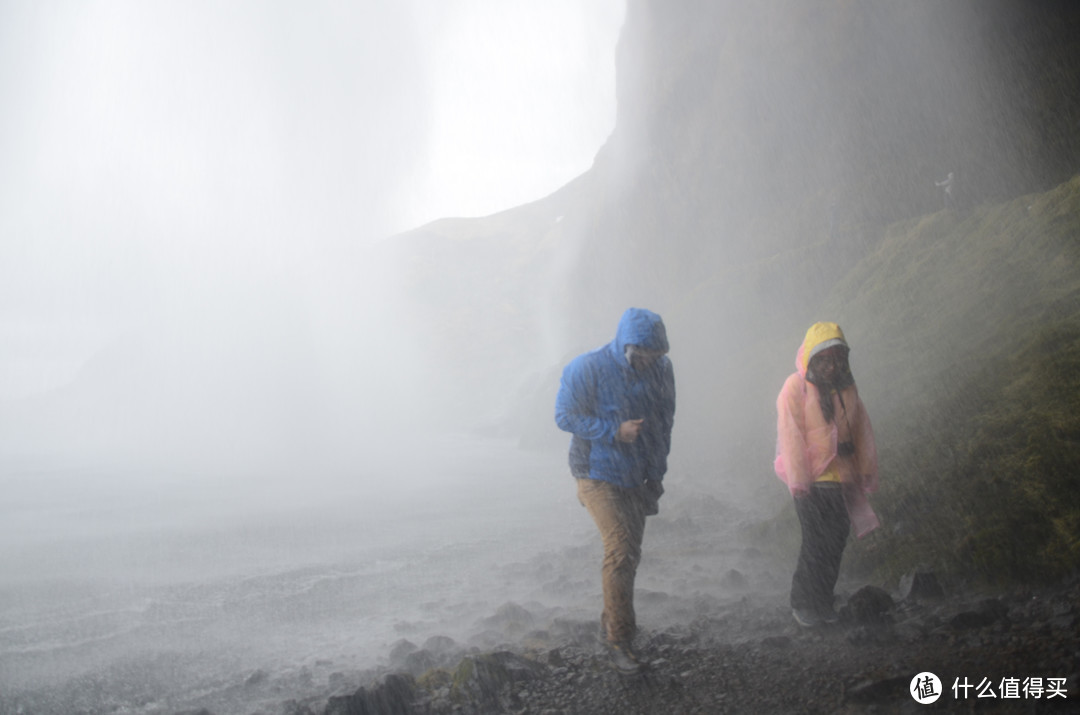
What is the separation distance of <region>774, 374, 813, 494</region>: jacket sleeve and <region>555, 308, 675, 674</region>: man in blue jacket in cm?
79

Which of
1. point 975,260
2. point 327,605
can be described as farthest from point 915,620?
point 975,260

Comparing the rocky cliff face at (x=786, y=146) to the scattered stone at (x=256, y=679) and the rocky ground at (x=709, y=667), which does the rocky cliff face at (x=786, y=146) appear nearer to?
the rocky ground at (x=709, y=667)

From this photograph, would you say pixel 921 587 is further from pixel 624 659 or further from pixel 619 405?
pixel 619 405

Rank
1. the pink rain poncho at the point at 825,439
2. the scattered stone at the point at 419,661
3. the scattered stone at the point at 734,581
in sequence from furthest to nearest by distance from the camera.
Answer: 1. the scattered stone at the point at 734,581
2. the scattered stone at the point at 419,661
3. the pink rain poncho at the point at 825,439

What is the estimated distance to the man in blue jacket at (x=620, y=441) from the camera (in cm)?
422

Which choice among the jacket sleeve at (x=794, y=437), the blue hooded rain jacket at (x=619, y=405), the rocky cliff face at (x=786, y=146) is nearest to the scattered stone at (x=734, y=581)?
the jacket sleeve at (x=794, y=437)

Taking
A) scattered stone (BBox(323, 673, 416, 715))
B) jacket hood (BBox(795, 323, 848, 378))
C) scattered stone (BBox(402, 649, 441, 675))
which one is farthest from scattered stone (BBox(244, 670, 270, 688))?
jacket hood (BBox(795, 323, 848, 378))

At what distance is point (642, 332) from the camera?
4168mm

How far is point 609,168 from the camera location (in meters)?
46.2

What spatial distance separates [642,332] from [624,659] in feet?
6.90

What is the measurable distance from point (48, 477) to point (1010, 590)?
35.0 m

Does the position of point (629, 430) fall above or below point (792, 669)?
above

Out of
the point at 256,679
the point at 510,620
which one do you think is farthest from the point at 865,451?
the point at 256,679

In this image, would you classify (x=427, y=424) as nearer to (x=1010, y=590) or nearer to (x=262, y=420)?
(x=262, y=420)
